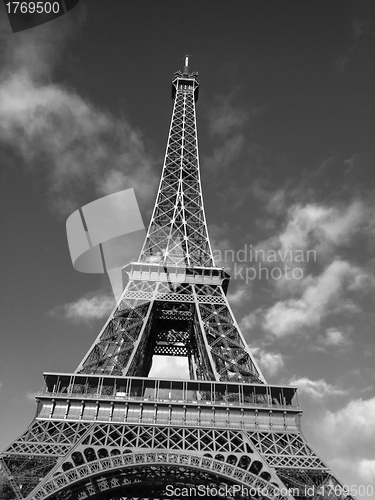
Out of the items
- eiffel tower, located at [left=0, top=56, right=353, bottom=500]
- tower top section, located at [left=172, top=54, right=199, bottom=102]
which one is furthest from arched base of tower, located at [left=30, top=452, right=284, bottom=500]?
tower top section, located at [left=172, top=54, right=199, bottom=102]

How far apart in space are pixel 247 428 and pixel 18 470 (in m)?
12.3

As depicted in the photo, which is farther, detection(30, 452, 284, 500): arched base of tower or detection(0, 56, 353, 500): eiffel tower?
detection(0, 56, 353, 500): eiffel tower

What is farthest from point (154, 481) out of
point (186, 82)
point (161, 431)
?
point (186, 82)

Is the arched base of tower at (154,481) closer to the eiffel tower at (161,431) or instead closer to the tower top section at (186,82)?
the eiffel tower at (161,431)

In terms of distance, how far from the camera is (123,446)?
22516 mm

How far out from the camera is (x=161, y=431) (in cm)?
2366

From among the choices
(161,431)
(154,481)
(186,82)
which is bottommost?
(154,481)

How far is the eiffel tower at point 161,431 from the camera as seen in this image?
21188 mm

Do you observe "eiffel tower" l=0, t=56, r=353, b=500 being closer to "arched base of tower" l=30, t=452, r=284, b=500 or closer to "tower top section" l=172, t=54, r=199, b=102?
"arched base of tower" l=30, t=452, r=284, b=500

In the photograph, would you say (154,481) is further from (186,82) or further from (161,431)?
(186,82)

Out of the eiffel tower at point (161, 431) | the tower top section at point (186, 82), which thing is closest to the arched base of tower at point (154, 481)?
the eiffel tower at point (161, 431)

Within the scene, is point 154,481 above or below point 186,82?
below

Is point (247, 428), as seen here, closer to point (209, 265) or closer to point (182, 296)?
point (182, 296)

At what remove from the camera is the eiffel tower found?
834 inches
